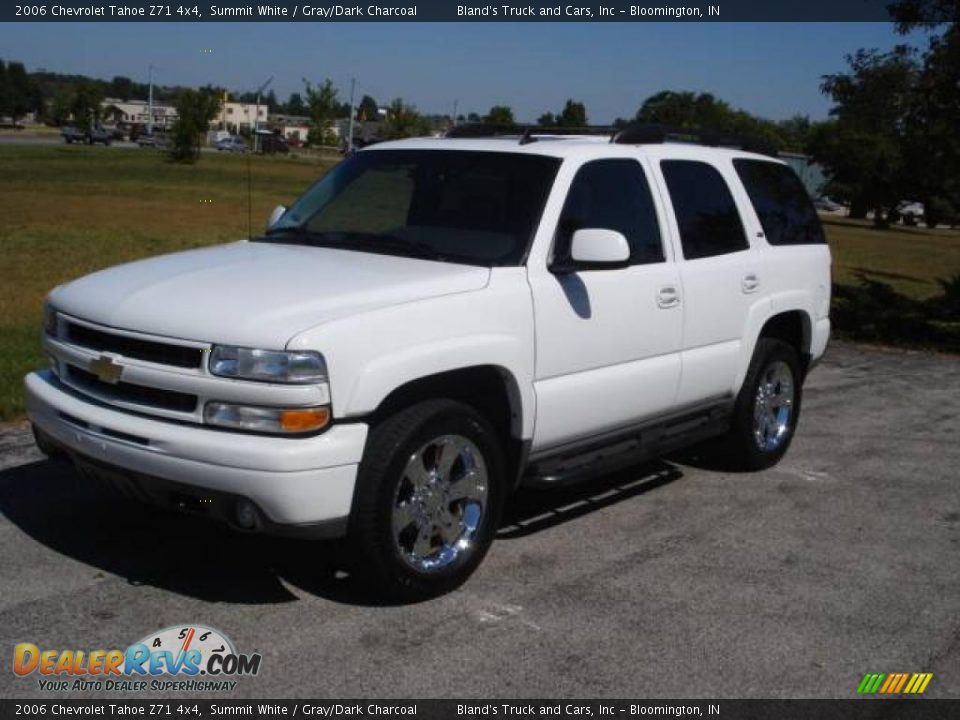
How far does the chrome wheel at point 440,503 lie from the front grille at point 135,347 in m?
0.94

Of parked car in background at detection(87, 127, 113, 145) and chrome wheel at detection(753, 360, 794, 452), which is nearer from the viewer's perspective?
chrome wheel at detection(753, 360, 794, 452)

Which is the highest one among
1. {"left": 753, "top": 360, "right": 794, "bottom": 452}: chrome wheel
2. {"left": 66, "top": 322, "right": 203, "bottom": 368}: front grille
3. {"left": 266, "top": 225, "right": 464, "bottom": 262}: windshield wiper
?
{"left": 266, "top": 225, "right": 464, "bottom": 262}: windshield wiper

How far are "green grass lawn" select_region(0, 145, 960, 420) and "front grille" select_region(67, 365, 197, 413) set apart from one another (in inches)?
121

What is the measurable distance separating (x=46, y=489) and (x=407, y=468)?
2475mm

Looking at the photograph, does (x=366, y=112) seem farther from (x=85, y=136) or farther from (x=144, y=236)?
(x=85, y=136)

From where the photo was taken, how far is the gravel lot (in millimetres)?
4090

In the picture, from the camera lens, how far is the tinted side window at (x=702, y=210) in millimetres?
6098

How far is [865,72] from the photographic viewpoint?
15039 mm

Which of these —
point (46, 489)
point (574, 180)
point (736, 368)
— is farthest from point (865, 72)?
point (46, 489)

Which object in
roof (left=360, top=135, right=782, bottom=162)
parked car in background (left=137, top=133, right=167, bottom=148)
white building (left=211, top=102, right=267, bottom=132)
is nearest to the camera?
roof (left=360, top=135, right=782, bottom=162)

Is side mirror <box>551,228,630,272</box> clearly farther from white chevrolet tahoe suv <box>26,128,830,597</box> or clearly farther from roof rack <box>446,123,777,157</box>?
roof rack <box>446,123,777,157</box>

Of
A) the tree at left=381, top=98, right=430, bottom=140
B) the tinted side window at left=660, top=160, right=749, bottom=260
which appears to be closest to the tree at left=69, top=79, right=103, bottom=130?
the tree at left=381, top=98, right=430, bottom=140
